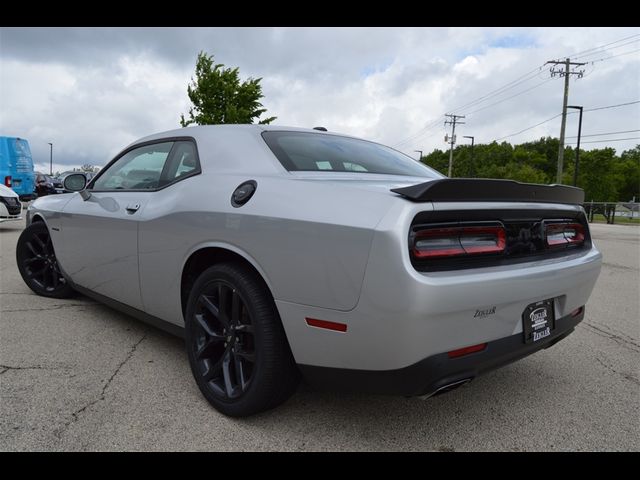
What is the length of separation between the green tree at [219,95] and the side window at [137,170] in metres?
14.7

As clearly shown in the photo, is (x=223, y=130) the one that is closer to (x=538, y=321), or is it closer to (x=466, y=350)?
(x=466, y=350)

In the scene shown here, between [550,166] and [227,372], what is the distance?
90.9m

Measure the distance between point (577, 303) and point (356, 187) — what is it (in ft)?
4.60

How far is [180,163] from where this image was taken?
285cm

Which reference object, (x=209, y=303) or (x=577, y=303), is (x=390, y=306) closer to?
(x=209, y=303)

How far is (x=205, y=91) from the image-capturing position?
717 inches

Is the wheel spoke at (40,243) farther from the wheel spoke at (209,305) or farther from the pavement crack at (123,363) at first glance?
the wheel spoke at (209,305)

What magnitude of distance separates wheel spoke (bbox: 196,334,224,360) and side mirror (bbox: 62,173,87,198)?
2.21 m

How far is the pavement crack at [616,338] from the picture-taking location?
356cm

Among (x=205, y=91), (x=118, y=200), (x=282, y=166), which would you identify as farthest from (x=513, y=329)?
(x=205, y=91)

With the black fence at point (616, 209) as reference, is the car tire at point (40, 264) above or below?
above

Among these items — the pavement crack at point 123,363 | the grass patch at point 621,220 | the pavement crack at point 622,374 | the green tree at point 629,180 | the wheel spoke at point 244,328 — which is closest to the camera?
the wheel spoke at point 244,328

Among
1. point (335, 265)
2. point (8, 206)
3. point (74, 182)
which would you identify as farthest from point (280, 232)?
point (8, 206)

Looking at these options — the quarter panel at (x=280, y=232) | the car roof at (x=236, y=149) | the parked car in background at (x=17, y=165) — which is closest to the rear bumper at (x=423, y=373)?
the quarter panel at (x=280, y=232)
